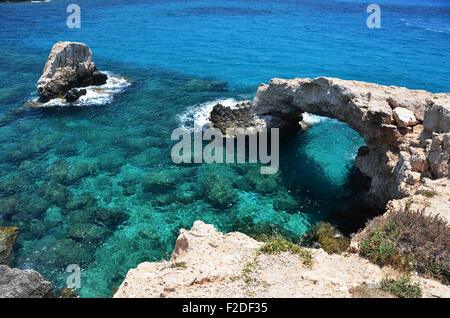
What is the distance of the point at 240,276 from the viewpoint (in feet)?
29.2

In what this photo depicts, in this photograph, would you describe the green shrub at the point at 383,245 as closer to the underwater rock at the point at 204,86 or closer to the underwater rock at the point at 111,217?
the underwater rock at the point at 111,217

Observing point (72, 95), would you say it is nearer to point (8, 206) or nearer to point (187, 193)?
point (8, 206)

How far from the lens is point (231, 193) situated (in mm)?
19578

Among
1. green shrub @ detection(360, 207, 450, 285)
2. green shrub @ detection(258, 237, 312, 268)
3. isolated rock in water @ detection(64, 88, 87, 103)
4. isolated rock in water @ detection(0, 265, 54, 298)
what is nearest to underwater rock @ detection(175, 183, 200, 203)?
isolated rock in water @ detection(0, 265, 54, 298)

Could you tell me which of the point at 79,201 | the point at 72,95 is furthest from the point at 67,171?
the point at 72,95

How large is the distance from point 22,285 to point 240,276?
290 inches

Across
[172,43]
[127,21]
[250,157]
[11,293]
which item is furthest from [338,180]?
[127,21]

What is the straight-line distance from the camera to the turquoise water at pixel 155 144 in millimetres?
16812

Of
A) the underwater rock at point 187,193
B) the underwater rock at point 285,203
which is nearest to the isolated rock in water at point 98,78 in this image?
the underwater rock at point 187,193

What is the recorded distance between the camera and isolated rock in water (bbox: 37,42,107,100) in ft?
100

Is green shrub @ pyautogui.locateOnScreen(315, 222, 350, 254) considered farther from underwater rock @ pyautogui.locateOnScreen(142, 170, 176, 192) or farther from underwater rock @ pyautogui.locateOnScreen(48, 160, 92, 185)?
underwater rock @ pyautogui.locateOnScreen(48, 160, 92, 185)

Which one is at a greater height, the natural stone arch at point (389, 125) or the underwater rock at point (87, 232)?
the natural stone arch at point (389, 125)

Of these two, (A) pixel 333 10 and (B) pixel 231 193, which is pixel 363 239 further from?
(A) pixel 333 10

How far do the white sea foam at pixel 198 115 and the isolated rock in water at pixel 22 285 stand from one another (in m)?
17.2
